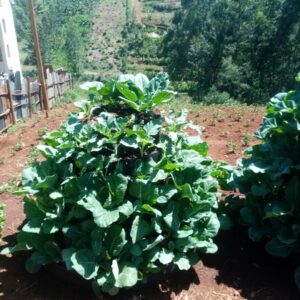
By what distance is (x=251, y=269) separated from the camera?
3.11 m

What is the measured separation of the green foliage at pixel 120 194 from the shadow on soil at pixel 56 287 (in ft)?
0.55

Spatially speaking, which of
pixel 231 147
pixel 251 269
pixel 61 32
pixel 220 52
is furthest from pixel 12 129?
pixel 61 32

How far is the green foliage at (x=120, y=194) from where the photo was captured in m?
2.53

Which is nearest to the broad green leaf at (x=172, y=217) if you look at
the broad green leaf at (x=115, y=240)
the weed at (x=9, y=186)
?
the broad green leaf at (x=115, y=240)

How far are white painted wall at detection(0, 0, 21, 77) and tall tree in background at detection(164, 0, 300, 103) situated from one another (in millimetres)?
14804

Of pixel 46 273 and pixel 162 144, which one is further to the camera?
pixel 46 273

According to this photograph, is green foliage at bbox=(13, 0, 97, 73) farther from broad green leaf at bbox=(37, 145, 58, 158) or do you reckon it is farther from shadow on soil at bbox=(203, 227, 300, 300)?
shadow on soil at bbox=(203, 227, 300, 300)

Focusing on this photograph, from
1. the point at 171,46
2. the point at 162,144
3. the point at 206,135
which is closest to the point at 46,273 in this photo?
the point at 162,144

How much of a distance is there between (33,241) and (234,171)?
189cm

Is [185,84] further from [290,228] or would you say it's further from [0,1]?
[290,228]

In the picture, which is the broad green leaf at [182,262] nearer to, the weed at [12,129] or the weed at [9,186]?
the weed at [9,186]

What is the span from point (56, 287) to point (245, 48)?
1228 inches

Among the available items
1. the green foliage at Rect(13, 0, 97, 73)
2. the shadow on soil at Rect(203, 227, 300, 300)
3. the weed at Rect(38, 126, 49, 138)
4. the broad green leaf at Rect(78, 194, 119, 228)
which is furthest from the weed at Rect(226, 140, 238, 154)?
the green foliage at Rect(13, 0, 97, 73)

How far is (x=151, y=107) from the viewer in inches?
113
